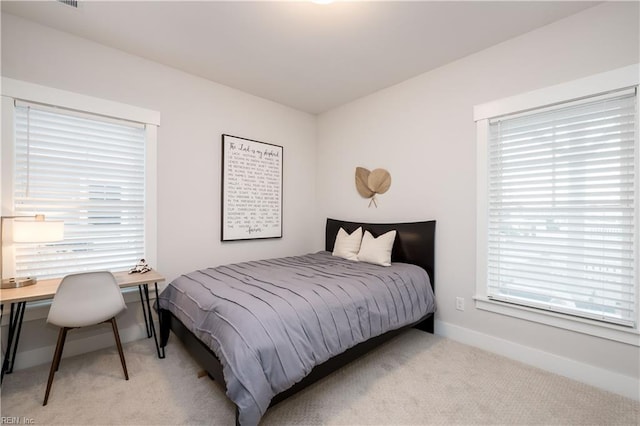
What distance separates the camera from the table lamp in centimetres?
189

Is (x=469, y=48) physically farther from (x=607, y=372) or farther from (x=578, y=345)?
(x=607, y=372)

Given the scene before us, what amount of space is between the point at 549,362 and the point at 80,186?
160 inches

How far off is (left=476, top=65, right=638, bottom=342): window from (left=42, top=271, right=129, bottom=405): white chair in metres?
2.97

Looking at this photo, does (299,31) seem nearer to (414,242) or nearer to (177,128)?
(177,128)

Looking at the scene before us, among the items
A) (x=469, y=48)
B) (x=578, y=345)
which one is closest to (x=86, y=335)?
(x=578, y=345)

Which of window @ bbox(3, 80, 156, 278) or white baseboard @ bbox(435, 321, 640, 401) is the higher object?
window @ bbox(3, 80, 156, 278)

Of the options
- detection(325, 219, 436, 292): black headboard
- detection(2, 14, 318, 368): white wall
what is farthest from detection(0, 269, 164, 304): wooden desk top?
detection(325, 219, 436, 292): black headboard

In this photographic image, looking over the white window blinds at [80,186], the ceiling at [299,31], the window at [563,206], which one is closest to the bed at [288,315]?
the window at [563,206]

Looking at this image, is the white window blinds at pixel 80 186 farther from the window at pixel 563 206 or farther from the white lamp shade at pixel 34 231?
the window at pixel 563 206

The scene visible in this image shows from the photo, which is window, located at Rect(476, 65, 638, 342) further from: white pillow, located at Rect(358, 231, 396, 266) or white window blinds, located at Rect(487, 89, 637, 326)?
white pillow, located at Rect(358, 231, 396, 266)

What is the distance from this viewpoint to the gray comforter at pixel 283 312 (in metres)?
1.38

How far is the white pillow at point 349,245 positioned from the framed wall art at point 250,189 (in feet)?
2.98

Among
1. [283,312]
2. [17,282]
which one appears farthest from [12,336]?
[283,312]

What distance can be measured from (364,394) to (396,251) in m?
1.49
